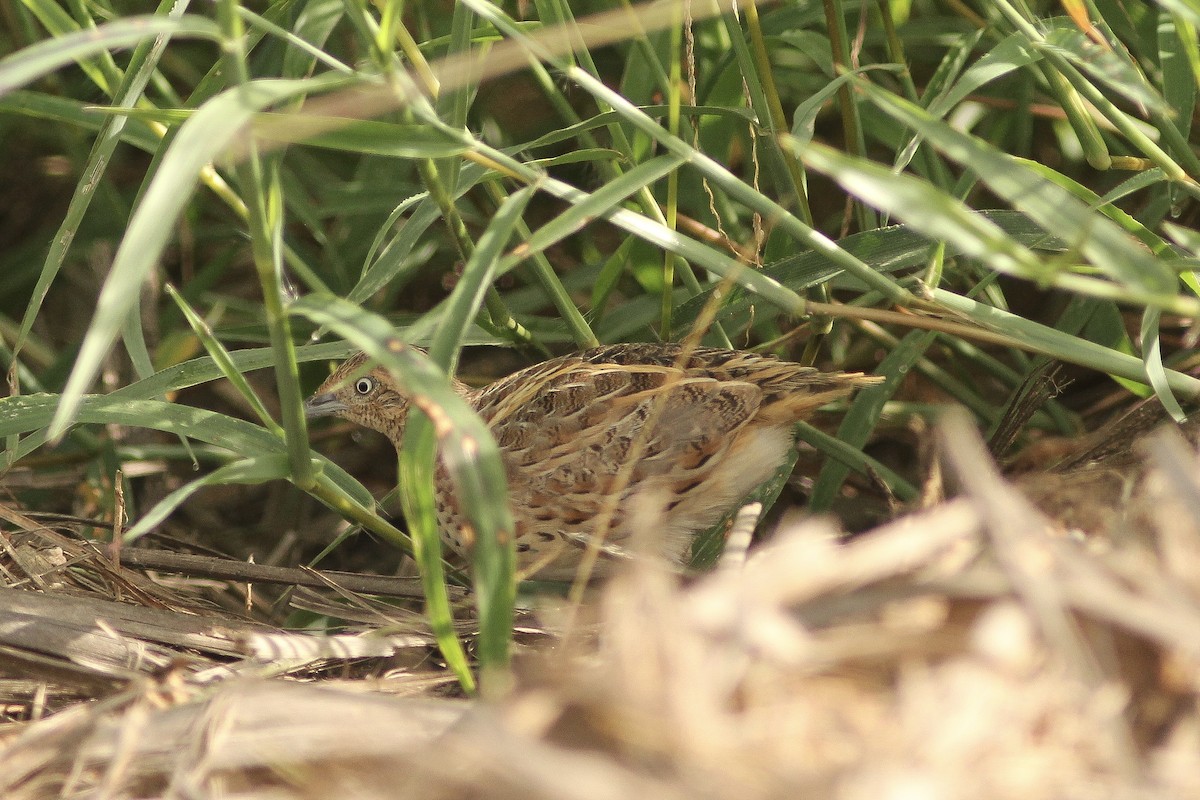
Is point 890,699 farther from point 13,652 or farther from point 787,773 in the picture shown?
point 13,652

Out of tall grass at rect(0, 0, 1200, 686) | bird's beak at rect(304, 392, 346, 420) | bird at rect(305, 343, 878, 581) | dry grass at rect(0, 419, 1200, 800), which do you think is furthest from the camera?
bird's beak at rect(304, 392, 346, 420)

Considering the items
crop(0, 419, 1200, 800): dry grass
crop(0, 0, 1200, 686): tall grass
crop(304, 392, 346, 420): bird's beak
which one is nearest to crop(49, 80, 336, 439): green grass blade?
crop(0, 0, 1200, 686): tall grass

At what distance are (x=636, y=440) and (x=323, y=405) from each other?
35.8 inches

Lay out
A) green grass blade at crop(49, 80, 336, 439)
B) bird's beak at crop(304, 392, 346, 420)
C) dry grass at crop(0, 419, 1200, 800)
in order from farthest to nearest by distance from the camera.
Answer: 1. bird's beak at crop(304, 392, 346, 420)
2. green grass blade at crop(49, 80, 336, 439)
3. dry grass at crop(0, 419, 1200, 800)

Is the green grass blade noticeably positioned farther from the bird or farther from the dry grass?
the bird

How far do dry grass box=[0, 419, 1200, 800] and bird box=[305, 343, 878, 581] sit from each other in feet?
2.74

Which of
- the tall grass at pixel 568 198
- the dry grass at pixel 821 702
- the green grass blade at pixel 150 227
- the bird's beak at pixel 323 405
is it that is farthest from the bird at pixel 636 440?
the green grass blade at pixel 150 227

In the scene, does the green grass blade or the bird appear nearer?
the green grass blade

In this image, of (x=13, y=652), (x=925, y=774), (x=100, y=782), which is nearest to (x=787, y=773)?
(x=925, y=774)

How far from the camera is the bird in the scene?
241 centimetres

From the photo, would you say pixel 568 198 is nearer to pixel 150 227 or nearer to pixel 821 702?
pixel 150 227

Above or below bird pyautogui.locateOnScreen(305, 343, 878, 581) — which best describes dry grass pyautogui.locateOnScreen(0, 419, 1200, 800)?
above

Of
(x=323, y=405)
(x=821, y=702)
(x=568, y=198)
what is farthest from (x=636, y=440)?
(x=821, y=702)

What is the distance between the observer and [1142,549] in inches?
60.1
